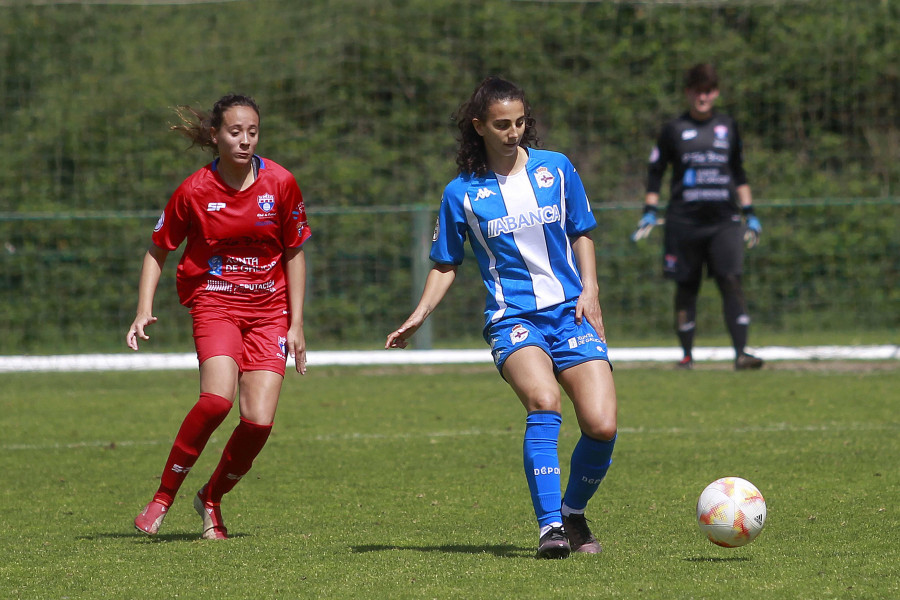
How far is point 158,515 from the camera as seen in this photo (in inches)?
203

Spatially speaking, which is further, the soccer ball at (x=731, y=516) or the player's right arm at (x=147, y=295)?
the player's right arm at (x=147, y=295)

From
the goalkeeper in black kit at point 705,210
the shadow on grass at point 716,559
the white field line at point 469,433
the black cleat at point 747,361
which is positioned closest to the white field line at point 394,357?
the black cleat at point 747,361

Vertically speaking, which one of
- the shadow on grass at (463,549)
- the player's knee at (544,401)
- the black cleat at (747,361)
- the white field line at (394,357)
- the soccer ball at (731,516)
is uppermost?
the player's knee at (544,401)

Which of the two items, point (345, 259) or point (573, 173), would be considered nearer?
point (573, 173)

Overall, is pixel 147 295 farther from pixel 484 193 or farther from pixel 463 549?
pixel 463 549

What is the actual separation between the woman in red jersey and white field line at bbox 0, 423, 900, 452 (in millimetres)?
2708

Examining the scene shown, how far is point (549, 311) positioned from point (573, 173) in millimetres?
620

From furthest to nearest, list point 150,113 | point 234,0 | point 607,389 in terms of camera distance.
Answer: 1. point 234,0
2. point 150,113
3. point 607,389

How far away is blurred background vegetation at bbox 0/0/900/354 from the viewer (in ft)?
47.9

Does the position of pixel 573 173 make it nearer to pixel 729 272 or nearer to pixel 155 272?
pixel 155 272

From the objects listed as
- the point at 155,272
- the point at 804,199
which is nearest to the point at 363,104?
the point at 804,199

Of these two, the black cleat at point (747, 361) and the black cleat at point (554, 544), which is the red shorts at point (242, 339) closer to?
the black cleat at point (554, 544)

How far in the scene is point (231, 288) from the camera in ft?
17.5

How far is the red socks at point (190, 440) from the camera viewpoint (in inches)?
203
